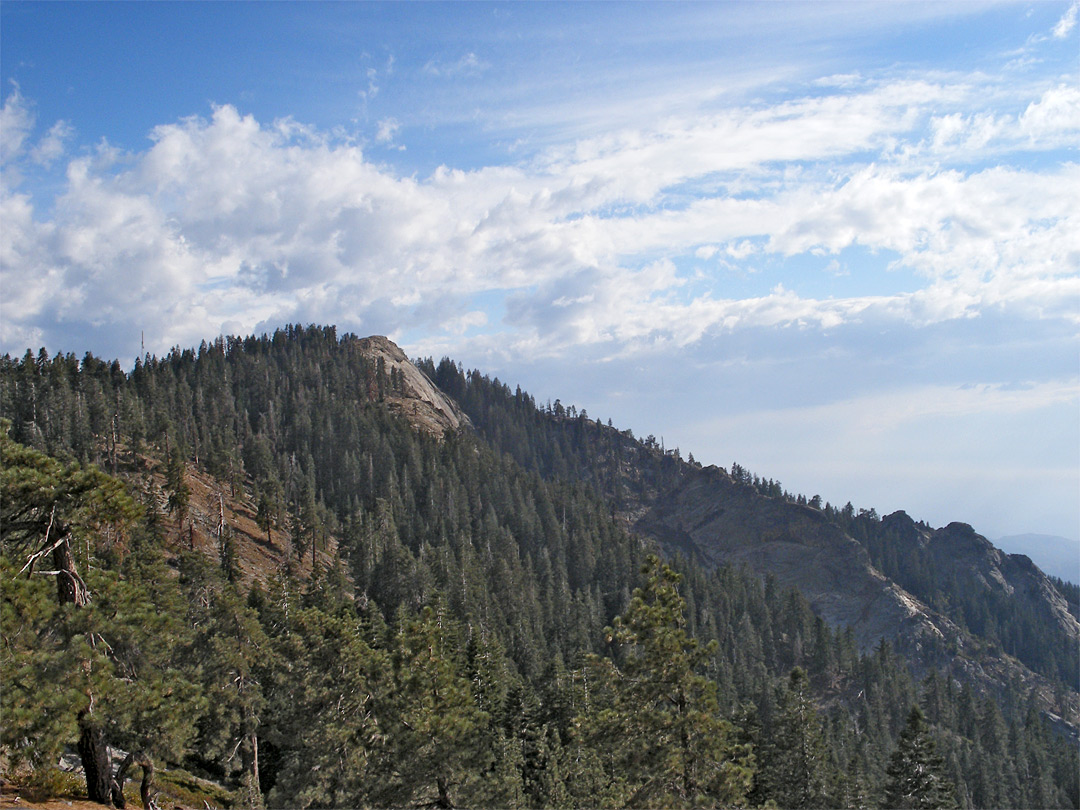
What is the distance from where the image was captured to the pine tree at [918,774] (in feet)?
113

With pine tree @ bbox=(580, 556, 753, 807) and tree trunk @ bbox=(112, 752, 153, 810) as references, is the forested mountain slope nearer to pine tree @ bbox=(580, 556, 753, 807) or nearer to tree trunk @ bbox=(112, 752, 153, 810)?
pine tree @ bbox=(580, 556, 753, 807)

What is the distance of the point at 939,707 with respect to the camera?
12256cm

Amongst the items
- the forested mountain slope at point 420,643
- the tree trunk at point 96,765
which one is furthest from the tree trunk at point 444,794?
the tree trunk at point 96,765

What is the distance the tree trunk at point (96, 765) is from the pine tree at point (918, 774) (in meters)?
33.8

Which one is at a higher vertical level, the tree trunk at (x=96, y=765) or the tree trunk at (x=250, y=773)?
the tree trunk at (x=96, y=765)

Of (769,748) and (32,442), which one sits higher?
(32,442)

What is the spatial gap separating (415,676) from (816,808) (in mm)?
29176

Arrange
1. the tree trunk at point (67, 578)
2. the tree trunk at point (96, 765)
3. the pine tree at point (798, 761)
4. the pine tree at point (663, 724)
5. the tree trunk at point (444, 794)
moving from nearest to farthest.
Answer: the tree trunk at point (96, 765) → the tree trunk at point (67, 578) → the pine tree at point (663, 724) → the tree trunk at point (444, 794) → the pine tree at point (798, 761)

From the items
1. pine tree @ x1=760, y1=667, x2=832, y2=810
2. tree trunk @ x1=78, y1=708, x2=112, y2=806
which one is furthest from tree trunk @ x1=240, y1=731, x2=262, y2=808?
pine tree @ x1=760, y1=667, x2=832, y2=810

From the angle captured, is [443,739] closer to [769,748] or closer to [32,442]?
[769,748]

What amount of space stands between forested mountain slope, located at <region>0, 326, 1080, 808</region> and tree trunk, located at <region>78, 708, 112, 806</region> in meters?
0.34

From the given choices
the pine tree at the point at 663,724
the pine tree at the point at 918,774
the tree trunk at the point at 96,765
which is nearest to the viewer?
the tree trunk at the point at 96,765

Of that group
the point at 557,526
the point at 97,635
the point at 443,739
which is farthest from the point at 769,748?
the point at 557,526

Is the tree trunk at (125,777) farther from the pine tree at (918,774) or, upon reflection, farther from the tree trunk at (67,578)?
the pine tree at (918,774)
